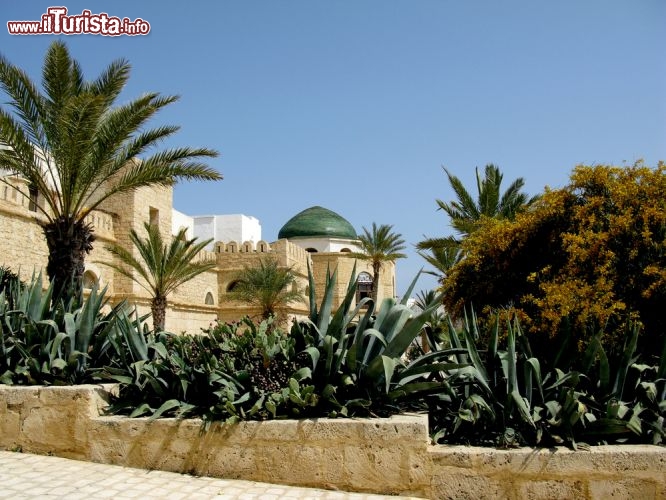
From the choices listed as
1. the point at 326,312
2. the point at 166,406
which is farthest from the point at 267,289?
the point at 166,406

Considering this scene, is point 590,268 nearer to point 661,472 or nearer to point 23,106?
point 661,472

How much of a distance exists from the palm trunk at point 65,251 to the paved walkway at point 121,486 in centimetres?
499

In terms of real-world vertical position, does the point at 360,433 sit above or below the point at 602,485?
above

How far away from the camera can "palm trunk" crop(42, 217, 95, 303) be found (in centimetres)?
830

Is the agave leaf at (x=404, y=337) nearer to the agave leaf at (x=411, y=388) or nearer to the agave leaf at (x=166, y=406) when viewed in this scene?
the agave leaf at (x=411, y=388)

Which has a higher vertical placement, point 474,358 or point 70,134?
point 70,134

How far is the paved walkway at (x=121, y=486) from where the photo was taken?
125 inches

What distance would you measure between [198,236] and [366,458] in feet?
76.4

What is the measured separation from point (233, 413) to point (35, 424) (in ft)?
4.99

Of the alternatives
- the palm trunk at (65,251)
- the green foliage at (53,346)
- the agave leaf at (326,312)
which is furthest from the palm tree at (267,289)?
the agave leaf at (326,312)

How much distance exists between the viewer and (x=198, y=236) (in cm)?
2578

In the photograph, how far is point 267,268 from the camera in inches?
882

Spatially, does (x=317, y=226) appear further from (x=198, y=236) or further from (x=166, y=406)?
(x=166, y=406)

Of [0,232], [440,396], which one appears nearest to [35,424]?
[440,396]
